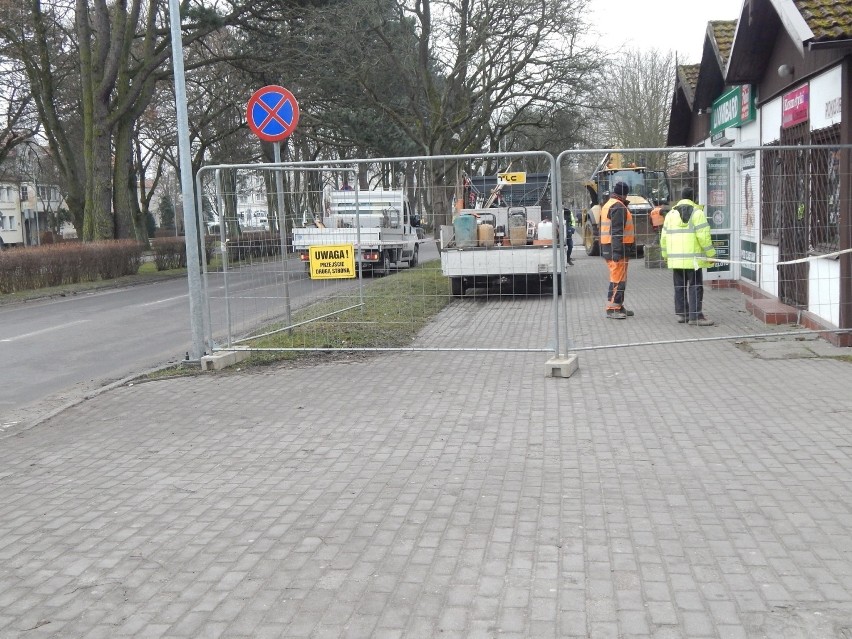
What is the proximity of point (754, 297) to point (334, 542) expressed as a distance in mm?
10209

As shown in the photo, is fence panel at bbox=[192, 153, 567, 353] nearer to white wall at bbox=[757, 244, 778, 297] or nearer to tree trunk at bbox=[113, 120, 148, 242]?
white wall at bbox=[757, 244, 778, 297]

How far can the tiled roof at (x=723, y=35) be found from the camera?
16.7 metres

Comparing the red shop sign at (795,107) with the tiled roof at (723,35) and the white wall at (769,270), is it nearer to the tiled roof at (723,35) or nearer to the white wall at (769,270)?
the white wall at (769,270)

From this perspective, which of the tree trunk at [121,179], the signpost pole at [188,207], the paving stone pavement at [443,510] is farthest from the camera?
the tree trunk at [121,179]

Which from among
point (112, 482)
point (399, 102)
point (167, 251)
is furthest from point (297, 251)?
point (167, 251)

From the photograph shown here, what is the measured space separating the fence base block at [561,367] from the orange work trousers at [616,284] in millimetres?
2952

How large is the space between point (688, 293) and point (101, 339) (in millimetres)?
8779

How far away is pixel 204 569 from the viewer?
456 centimetres

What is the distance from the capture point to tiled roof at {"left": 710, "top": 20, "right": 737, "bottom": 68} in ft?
54.6

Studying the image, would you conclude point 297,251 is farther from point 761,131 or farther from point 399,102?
point 399,102

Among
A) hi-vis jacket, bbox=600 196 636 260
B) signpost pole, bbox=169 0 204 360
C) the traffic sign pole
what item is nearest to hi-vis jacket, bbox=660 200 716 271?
hi-vis jacket, bbox=600 196 636 260

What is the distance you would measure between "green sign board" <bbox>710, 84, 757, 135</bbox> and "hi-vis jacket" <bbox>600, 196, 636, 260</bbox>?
14.1ft

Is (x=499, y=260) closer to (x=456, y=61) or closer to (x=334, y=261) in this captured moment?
(x=334, y=261)

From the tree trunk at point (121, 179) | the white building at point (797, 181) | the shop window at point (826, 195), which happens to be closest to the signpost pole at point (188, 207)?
the white building at point (797, 181)
